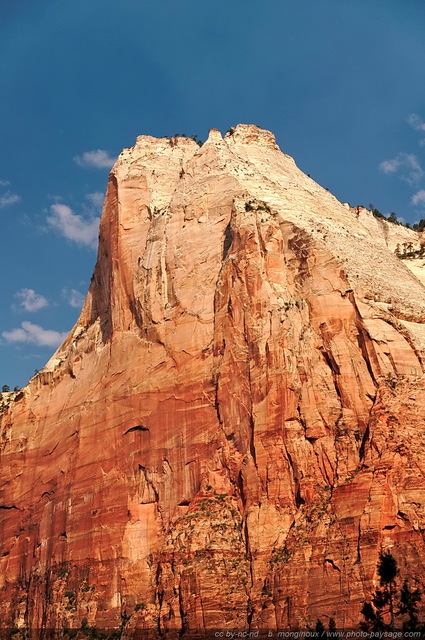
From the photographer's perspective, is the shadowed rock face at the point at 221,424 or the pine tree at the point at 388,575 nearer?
the pine tree at the point at 388,575

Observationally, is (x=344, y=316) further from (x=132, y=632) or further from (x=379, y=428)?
(x=132, y=632)

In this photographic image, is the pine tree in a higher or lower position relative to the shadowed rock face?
lower

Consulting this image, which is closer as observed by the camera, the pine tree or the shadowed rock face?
the pine tree

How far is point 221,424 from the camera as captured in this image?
62281 mm

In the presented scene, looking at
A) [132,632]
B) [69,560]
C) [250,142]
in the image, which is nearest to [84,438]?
[69,560]

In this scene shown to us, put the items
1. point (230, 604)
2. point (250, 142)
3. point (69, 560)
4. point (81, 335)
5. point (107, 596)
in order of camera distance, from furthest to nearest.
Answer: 1. point (250, 142)
2. point (81, 335)
3. point (69, 560)
4. point (107, 596)
5. point (230, 604)

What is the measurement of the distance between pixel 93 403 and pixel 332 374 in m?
18.5

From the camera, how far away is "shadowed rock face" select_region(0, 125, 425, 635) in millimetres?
54781

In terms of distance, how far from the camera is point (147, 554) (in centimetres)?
6269

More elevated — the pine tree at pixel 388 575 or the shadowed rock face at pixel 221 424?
the shadowed rock face at pixel 221 424

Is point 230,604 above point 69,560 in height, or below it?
below

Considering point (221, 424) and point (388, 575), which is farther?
point (221, 424)

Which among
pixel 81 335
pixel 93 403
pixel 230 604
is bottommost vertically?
pixel 230 604

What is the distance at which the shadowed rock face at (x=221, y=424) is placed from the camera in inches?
2157
